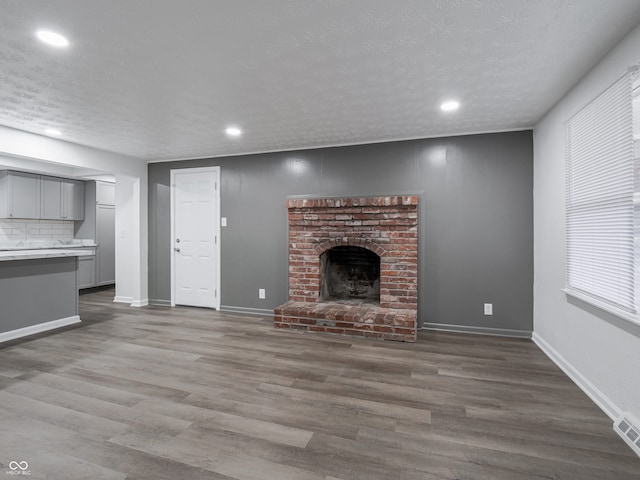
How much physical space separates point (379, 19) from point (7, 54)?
2.35m

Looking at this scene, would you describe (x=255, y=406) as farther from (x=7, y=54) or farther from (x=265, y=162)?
(x=265, y=162)

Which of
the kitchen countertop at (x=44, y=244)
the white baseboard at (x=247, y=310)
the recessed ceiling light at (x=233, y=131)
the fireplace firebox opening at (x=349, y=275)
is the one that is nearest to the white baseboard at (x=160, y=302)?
the white baseboard at (x=247, y=310)

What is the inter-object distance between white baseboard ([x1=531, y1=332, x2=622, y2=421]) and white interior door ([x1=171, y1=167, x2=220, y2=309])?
4.14 meters

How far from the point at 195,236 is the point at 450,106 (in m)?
3.92

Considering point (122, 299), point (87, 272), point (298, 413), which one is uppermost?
point (87, 272)

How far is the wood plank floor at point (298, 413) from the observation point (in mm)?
1619

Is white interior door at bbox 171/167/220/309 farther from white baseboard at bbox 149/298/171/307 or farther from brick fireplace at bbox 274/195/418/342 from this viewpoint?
brick fireplace at bbox 274/195/418/342

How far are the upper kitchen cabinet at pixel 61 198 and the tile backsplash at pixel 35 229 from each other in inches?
11.2

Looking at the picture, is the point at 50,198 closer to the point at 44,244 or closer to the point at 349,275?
the point at 44,244

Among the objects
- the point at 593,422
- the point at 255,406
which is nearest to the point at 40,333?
the point at 255,406

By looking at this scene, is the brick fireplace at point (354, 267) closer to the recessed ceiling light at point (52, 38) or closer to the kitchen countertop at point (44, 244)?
the recessed ceiling light at point (52, 38)

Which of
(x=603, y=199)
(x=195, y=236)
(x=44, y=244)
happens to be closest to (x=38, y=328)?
(x=195, y=236)

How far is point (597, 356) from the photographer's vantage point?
2.22m

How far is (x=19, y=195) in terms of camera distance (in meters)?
5.38
